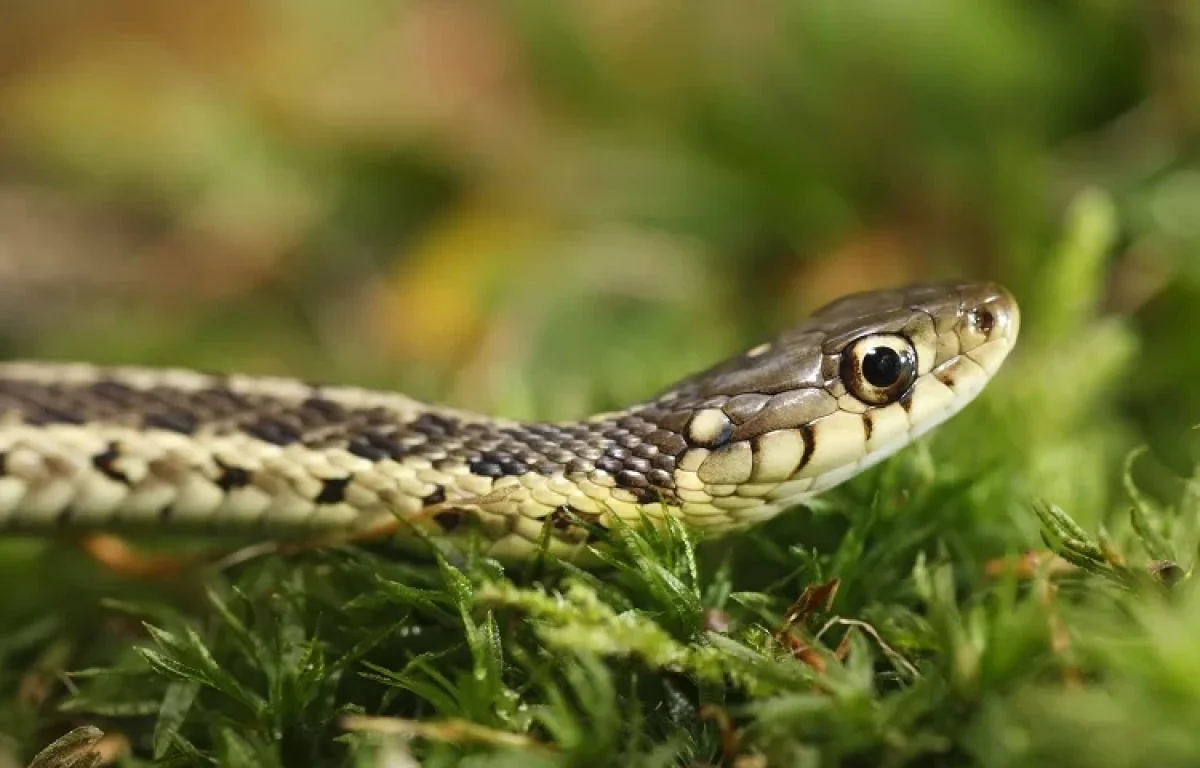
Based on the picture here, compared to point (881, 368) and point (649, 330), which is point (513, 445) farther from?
point (649, 330)

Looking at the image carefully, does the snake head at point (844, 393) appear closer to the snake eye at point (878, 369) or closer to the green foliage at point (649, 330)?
the snake eye at point (878, 369)

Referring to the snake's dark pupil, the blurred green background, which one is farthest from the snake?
the blurred green background

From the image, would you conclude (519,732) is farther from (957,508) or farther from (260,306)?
(260,306)

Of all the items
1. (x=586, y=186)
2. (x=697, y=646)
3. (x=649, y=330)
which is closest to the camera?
(x=697, y=646)

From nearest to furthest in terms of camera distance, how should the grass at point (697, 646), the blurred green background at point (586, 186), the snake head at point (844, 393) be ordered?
1. the grass at point (697, 646)
2. the snake head at point (844, 393)
3. the blurred green background at point (586, 186)

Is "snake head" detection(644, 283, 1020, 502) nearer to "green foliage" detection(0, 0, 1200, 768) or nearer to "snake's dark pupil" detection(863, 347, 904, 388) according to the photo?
"snake's dark pupil" detection(863, 347, 904, 388)

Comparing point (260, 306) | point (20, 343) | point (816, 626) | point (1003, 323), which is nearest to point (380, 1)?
point (260, 306)

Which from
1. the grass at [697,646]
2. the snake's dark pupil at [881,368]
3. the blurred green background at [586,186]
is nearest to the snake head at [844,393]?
→ the snake's dark pupil at [881,368]

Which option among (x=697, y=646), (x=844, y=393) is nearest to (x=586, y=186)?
(x=844, y=393)
